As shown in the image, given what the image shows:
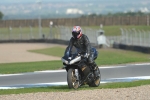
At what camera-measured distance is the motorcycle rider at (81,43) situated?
50.6ft

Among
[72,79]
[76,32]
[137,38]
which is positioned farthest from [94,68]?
[137,38]

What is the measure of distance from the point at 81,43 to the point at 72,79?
1041 mm

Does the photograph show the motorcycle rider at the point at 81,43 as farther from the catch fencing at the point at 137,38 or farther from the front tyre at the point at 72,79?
the catch fencing at the point at 137,38

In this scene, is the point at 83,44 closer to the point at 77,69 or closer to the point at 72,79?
the point at 77,69

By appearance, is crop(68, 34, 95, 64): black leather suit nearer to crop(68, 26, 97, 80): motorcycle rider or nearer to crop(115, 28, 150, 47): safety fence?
crop(68, 26, 97, 80): motorcycle rider

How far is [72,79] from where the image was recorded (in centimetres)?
1516

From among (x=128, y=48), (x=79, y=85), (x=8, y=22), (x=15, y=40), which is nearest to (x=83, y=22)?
(x=8, y=22)

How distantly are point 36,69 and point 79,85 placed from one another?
25.2 feet

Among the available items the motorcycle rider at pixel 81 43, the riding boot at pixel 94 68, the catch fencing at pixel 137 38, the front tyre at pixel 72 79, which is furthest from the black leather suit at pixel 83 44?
the catch fencing at pixel 137 38

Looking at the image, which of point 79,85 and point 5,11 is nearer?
point 79,85

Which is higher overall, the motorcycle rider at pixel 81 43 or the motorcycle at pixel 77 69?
the motorcycle rider at pixel 81 43

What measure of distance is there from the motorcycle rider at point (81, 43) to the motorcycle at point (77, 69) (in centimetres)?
11

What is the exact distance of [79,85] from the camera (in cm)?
1555

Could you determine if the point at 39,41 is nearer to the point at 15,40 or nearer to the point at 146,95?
the point at 15,40
